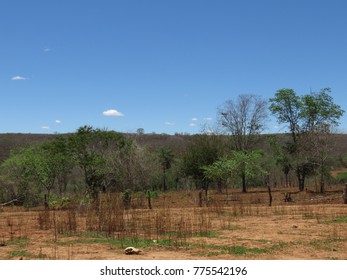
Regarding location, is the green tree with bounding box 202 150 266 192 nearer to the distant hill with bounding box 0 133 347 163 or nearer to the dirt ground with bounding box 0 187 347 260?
the distant hill with bounding box 0 133 347 163

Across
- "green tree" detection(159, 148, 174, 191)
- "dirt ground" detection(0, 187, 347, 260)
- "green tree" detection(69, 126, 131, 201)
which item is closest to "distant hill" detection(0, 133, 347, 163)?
"green tree" detection(159, 148, 174, 191)

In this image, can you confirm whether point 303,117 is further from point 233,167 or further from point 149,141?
point 149,141

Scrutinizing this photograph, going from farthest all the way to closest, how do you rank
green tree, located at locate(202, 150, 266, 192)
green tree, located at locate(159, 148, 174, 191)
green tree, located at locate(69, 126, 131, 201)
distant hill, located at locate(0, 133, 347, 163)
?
1. distant hill, located at locate(0, 133, 347, 163)
2. green tree, located at locate(159, 148, 174, 191)
3. green tree, located at locate(202, 150, 266, 192)
4. green tree, located at locate(69, 126, 131, 201)

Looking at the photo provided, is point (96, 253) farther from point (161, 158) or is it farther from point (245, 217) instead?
point (161, 158)

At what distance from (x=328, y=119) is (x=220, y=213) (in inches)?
922

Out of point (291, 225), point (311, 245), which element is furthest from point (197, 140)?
point (311, 245)

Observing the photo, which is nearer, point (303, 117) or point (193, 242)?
point (193, 242)

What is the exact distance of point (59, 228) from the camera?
1280 centimetres

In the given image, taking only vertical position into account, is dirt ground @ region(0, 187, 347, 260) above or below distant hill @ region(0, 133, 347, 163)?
below

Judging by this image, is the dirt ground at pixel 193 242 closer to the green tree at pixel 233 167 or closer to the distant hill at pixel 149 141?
the green tree at pixel 233 167

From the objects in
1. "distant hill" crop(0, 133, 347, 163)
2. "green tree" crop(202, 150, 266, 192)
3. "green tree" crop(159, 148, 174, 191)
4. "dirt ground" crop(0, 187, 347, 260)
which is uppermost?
"distant hill" crop(0, 133, 347, 163)

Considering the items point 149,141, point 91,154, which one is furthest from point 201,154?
point 149,141

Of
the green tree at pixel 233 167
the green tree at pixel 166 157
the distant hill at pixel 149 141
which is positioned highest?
the distant hill at pixel 149 141

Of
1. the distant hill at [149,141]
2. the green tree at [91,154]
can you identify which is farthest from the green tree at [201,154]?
the distant hill at [149,141]
